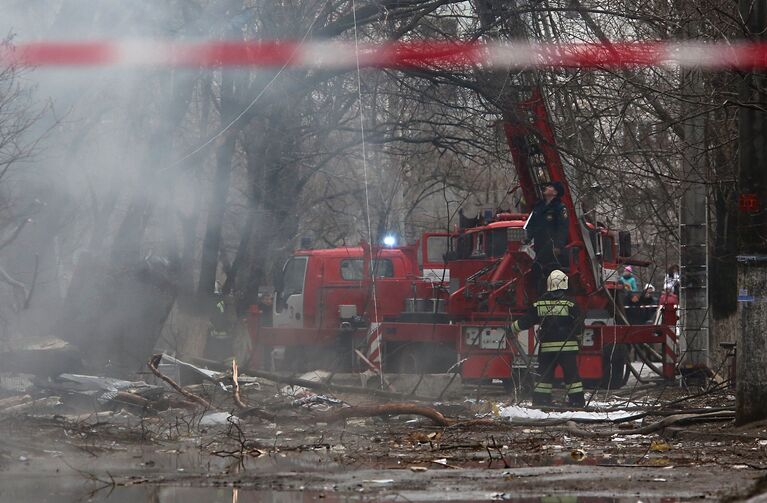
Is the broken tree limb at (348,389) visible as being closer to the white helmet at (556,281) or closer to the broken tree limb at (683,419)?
the white helmet at (556,281)

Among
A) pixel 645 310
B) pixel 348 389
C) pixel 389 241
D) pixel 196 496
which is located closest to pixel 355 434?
pixel 348 389

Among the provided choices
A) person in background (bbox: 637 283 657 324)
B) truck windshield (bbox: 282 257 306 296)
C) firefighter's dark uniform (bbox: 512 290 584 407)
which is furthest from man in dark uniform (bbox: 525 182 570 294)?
truck windshield (bbox: 282 257 306 296)

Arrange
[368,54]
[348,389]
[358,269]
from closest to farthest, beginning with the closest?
[348,389], [368,54], [358,269]

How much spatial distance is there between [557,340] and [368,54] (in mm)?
6033

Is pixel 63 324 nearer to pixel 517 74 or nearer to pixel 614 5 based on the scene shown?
pixel 517 74

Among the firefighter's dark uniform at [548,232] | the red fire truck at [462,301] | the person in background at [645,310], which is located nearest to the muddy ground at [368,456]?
the firefighter's dark uniform at [548,232]

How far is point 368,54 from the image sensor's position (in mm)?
17844

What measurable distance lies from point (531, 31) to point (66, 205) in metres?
6.56

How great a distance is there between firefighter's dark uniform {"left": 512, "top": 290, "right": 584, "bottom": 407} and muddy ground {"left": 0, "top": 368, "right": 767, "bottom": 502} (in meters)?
0.36

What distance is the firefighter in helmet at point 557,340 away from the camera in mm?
13367

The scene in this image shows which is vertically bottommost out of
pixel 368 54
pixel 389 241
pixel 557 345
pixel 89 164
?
pixel 557 345

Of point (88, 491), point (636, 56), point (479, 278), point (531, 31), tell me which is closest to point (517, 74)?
point (531, 31)

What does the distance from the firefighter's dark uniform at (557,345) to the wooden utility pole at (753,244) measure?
299 cm

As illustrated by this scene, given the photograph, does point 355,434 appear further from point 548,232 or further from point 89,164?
point 89,164
